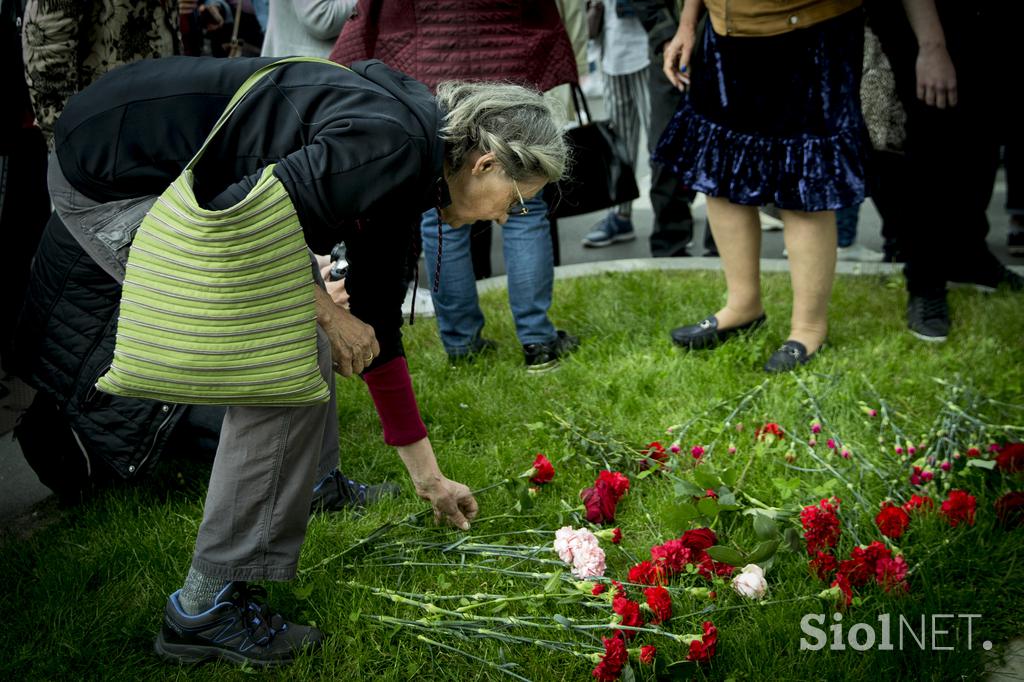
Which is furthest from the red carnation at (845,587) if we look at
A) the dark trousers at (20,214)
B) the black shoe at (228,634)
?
the dark trousers at (20,214)

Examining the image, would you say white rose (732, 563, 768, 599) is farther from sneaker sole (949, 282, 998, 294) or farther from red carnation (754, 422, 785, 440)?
sneaker sole (949, 282, 998, 294)

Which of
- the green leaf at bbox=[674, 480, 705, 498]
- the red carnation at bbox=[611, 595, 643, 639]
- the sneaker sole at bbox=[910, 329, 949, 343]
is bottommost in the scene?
the sneaker sole at bbox=[910, 329, 949, 343]

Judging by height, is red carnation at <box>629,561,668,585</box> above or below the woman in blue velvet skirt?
below

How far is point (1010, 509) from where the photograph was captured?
2373 mm

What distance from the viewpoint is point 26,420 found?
2.75 metres

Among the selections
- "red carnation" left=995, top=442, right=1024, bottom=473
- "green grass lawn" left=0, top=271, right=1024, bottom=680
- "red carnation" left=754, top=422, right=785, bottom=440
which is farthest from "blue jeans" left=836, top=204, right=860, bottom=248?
"red carnation" left=995, top=442, right=1024, bottom=473

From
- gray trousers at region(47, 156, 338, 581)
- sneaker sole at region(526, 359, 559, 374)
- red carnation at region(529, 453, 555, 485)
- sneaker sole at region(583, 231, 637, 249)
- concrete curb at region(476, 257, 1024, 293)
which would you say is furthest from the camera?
sneaker sole at region(583, 231, 637, 249)

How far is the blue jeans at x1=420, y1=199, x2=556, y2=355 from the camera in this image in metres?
3.65

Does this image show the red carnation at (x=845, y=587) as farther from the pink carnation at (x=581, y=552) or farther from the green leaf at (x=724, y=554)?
the pink carnation at (x=581, y=552)

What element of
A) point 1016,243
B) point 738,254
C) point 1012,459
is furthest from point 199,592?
point 1016,243

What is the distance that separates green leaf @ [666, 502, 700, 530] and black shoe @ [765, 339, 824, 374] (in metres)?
1.24

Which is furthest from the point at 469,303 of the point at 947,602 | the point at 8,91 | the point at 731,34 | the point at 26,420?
the point at 947,602

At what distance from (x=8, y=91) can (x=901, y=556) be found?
10.6ft

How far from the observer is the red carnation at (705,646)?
1.90 m
